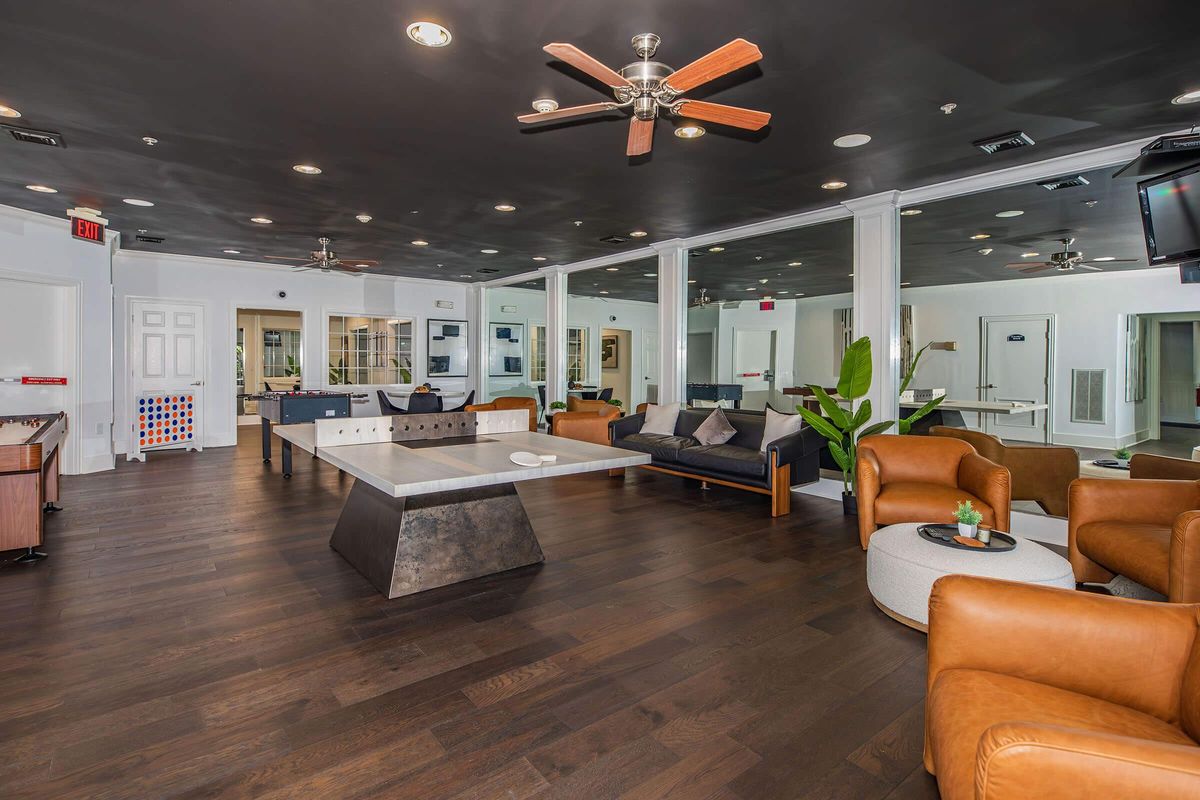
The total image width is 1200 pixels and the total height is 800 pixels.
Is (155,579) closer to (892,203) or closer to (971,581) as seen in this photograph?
(971,581)

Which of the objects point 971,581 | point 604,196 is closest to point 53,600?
point 971,581

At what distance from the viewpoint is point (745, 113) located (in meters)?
2.83

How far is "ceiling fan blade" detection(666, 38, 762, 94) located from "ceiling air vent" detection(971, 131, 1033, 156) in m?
2.32

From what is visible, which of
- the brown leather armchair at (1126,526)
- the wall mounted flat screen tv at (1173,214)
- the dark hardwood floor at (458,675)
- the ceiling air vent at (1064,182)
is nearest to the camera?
the dark hardwood floor at (458,675)

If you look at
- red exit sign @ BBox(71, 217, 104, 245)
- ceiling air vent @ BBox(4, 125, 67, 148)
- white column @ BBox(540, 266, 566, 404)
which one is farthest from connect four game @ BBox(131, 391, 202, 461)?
white column @ BBox(540, 266, 566, 404)

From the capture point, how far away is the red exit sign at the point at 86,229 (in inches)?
224

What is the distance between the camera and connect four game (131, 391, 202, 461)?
8.07m

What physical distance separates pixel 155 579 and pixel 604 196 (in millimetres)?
4339

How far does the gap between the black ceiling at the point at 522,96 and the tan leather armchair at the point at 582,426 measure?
2.54 m

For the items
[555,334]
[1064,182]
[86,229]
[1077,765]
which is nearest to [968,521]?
[1077,765]

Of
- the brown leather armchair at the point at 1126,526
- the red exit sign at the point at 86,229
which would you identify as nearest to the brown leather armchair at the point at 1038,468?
the brown leather armchair at the point at 1126,526

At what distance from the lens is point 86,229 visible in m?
5.78

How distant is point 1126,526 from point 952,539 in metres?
0.91

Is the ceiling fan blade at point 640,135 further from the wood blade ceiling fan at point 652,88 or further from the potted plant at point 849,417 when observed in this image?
the potted plant at point 849,417
